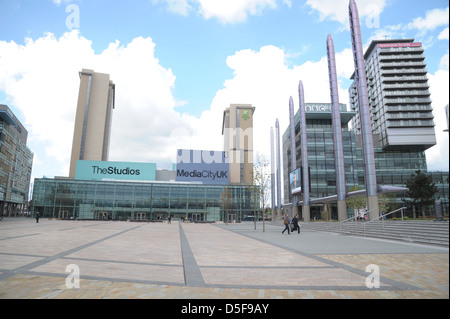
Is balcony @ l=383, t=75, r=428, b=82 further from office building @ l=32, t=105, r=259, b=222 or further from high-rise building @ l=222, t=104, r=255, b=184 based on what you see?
office building @ l=32, t=105, r=259, b=222

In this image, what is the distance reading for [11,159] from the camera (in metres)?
69.4

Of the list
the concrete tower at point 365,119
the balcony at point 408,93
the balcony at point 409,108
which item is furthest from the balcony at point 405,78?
the concrete tower at point 365,119

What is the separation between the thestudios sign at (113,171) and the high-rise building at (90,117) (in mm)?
25874

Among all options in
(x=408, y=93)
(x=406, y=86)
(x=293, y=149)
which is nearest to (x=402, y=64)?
(x=406, y=86)

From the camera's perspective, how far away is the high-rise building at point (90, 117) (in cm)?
10106

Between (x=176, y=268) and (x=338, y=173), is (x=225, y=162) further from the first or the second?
(x=176, y=268)

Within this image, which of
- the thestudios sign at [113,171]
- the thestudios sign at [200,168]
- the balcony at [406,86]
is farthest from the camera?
the balcony at [406,86]

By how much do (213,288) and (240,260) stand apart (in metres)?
→ 3.96

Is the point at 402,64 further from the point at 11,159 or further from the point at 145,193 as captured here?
the point at 11,159

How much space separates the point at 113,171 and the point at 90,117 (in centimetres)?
3866

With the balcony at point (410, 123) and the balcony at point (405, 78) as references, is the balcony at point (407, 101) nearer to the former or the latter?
the balcony at point (410, 123)

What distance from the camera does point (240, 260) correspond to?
31.3 ft

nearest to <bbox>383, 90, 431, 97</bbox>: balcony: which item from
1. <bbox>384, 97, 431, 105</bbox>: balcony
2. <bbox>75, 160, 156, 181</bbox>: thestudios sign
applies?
<bbox>384, 97, 431, 105</bbox>: balcony

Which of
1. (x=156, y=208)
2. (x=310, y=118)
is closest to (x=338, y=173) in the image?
(x=310, y=118)
